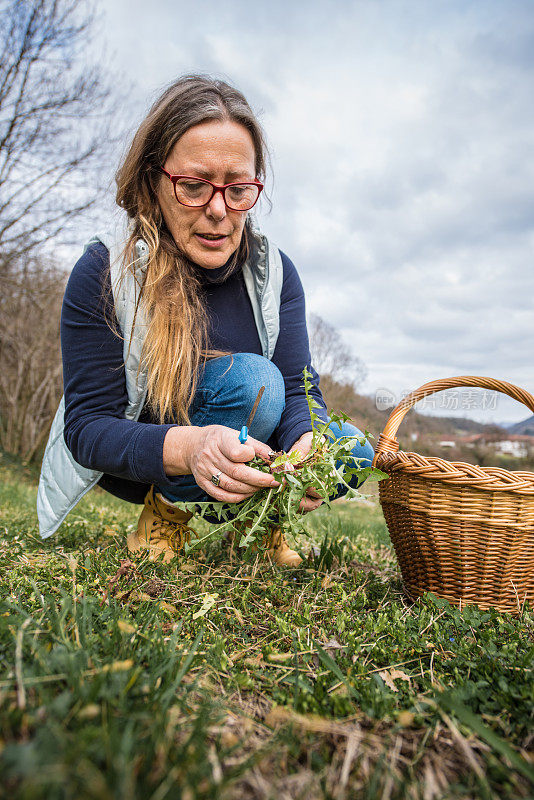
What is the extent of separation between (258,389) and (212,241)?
673mm

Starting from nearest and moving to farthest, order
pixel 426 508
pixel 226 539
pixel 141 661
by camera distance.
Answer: pixel 141 661
pixel 426 508
pixel 226 539

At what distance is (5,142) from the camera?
7504mm

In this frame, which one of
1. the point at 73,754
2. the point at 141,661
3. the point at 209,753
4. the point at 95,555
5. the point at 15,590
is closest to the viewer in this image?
the point at 73,754

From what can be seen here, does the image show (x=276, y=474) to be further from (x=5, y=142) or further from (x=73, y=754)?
(x=5, y=142)

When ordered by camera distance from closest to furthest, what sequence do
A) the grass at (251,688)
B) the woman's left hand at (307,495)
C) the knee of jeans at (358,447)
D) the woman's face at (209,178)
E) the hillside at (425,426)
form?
the grass at (251,688)
the woman's left hand at (307,495)
the woman's face at (209,178)
the knee of jeans at (358,447)
the hillside at (425,426)

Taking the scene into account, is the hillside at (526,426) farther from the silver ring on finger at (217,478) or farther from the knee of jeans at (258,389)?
the silver ring on finger at (217,478)

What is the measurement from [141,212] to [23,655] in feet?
5.83

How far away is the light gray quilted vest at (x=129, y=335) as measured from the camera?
2117 mm

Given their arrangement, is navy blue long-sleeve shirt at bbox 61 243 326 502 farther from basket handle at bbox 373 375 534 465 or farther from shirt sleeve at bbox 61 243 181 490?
basket handle at bbox 373 375 534 465

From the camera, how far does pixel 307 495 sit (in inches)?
74.8

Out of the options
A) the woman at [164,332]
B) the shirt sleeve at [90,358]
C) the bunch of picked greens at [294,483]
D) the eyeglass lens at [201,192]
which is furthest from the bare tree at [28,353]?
the bunch of picked greens at [294,483]

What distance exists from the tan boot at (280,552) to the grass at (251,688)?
0.24 m

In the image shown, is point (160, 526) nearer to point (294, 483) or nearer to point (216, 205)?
point (294, 483)

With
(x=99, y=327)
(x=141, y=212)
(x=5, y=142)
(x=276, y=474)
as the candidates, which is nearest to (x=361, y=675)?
(x=276, y=474)
